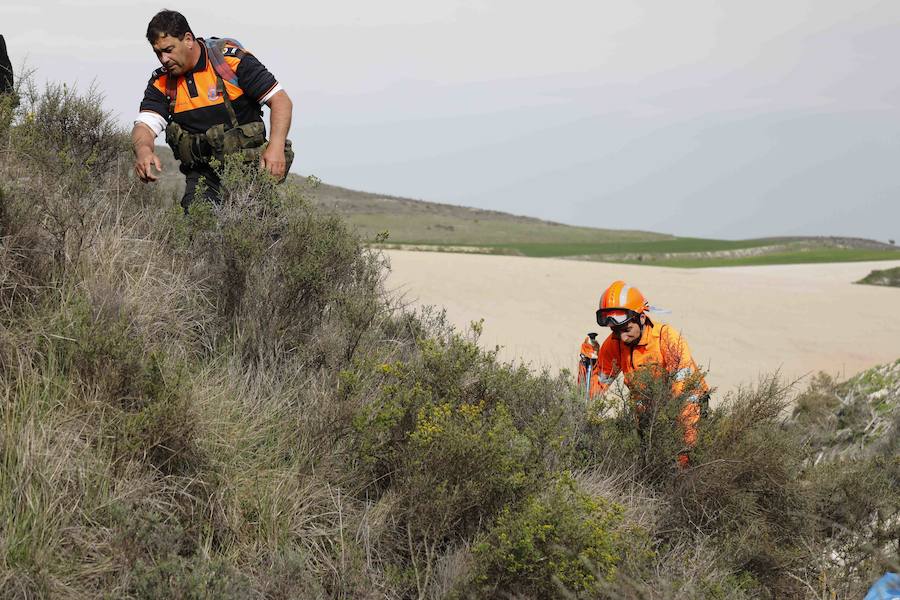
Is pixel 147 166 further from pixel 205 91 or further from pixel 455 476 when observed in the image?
pixel 455 476

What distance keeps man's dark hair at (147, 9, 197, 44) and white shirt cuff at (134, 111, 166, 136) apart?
445mm

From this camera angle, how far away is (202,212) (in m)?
4.56

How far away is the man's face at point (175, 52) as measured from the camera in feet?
15.6

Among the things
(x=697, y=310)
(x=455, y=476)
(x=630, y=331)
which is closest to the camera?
(x=455, y=476)

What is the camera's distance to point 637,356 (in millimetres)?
4977

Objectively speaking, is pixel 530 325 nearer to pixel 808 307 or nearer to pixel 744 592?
pixel 808 307

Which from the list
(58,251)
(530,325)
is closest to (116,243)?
(58,251)

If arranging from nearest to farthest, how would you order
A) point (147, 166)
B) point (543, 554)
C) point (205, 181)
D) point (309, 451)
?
1. point (543, 554)
2. point (309, 451)
3. point (147, 166)
4. point (205, 181)

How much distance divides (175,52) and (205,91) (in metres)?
0.33

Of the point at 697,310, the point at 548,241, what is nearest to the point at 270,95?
the point at 697,310

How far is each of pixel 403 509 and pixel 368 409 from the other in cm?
42

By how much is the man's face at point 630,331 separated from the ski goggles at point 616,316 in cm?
2

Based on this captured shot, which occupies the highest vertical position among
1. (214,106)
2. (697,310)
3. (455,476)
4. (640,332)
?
(214,106)

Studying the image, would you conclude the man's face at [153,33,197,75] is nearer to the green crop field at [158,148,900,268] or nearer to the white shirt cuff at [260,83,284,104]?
the white shirt cuff at [260,83,284,104]
